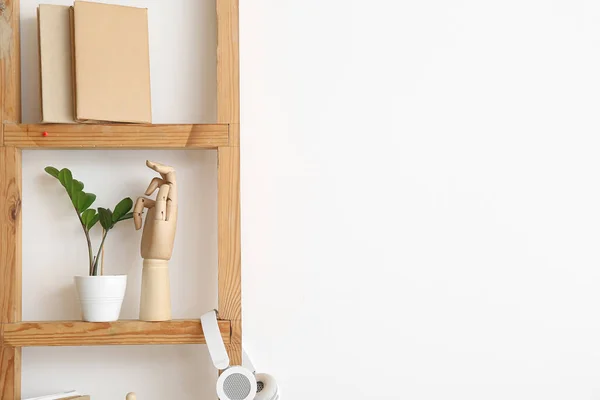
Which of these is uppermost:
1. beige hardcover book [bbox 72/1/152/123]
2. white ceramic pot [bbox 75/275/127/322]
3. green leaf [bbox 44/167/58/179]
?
beige hardcover book [bbox 72/1/152/123]

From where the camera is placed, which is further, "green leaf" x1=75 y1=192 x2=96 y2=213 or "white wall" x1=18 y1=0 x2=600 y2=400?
"white wall" x1=18 y1=0 x2=600 y2=400

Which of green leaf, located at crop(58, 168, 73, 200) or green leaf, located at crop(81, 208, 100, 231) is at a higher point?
green leaf, located at crop(58, 168, 73, 200)

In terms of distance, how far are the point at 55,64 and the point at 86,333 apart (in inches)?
19.9

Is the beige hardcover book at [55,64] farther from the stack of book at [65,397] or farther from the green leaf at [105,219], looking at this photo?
the stack of book at [65,397]

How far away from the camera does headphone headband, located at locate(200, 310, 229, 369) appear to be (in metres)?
1.41

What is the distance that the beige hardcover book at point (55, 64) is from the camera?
1.44 metres

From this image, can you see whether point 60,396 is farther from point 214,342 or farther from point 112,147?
point 112,147

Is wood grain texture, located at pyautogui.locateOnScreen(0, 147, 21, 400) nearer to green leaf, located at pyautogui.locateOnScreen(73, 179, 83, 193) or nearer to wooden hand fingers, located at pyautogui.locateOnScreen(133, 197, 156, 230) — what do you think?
green leaf, located at pyautogui.locateOnScreen(73, 179, 83, 193)

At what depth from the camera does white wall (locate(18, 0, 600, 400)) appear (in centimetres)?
158

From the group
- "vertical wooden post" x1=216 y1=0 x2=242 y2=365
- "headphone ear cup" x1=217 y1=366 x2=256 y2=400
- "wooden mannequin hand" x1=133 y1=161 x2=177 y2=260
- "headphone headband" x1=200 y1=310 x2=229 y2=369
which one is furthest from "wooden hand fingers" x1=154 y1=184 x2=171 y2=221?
"headphone ear cup" x1=217 y1=366 x2=256 y2=400

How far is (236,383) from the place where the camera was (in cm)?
140

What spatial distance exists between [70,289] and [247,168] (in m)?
0.43

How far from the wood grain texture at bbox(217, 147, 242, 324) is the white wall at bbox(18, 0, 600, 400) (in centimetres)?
10

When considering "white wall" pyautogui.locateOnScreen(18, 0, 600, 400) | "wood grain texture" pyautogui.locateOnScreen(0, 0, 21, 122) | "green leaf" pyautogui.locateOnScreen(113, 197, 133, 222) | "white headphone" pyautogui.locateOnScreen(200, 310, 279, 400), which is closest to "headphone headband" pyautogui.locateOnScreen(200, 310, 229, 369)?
"white headphone" pyautogui.locateOnScreen(200, 310, 279, 400)
